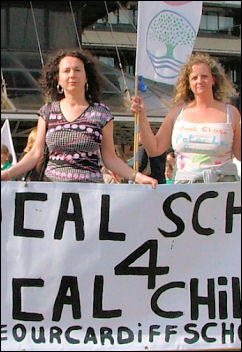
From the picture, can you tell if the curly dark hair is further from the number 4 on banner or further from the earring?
the number 4 on banner

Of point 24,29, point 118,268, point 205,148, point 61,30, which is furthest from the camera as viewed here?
point 61,30

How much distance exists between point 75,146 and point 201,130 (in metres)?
0.75

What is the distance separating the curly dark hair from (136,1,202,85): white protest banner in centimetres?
29

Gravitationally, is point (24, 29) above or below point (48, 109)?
above

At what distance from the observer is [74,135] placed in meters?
4.16

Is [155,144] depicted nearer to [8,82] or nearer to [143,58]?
[143,58]

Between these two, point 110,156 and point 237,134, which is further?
point 237,134

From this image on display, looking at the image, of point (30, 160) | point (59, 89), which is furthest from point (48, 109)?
point (30, 160)

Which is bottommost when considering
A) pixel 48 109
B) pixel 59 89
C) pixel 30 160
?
pixel 30 160

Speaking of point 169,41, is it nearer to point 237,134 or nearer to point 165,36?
point 165,36

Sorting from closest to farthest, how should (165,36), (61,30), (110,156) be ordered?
(110,156) → (165,36) → (61,30)

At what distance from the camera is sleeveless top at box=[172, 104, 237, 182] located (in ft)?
14.4

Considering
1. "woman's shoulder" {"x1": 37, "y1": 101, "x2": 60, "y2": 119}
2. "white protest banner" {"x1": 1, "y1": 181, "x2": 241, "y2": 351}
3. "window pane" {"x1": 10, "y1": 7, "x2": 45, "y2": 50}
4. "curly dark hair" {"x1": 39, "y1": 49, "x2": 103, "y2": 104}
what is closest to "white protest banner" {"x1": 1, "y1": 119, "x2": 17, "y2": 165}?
"curly dark hair" {"x1": 39, "y1": 49, "x2": 103, "y2": 104}

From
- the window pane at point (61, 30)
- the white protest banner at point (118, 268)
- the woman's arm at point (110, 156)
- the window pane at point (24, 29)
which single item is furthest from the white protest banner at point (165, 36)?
the window pane at point (61, 30)
